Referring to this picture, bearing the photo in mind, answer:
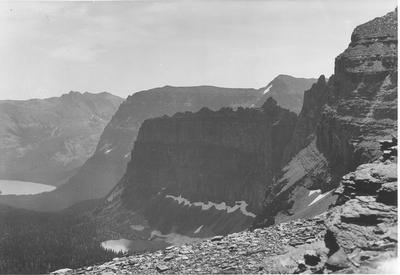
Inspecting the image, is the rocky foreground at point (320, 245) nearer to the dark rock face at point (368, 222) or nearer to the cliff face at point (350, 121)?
the dark rock face at point (368, 222)

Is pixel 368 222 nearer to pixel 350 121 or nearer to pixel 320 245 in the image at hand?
pixel 320 245

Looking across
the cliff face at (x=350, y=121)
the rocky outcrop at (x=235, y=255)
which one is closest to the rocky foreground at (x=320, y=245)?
the rocky outcrop at (x=235, y=255)

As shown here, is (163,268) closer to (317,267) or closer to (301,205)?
(317,267)

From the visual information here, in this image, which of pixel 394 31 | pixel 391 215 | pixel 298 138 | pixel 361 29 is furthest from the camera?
pixel 298 138

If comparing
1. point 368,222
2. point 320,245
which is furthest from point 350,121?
point 368,222

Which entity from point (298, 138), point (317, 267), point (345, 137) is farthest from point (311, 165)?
point (317, 267)
